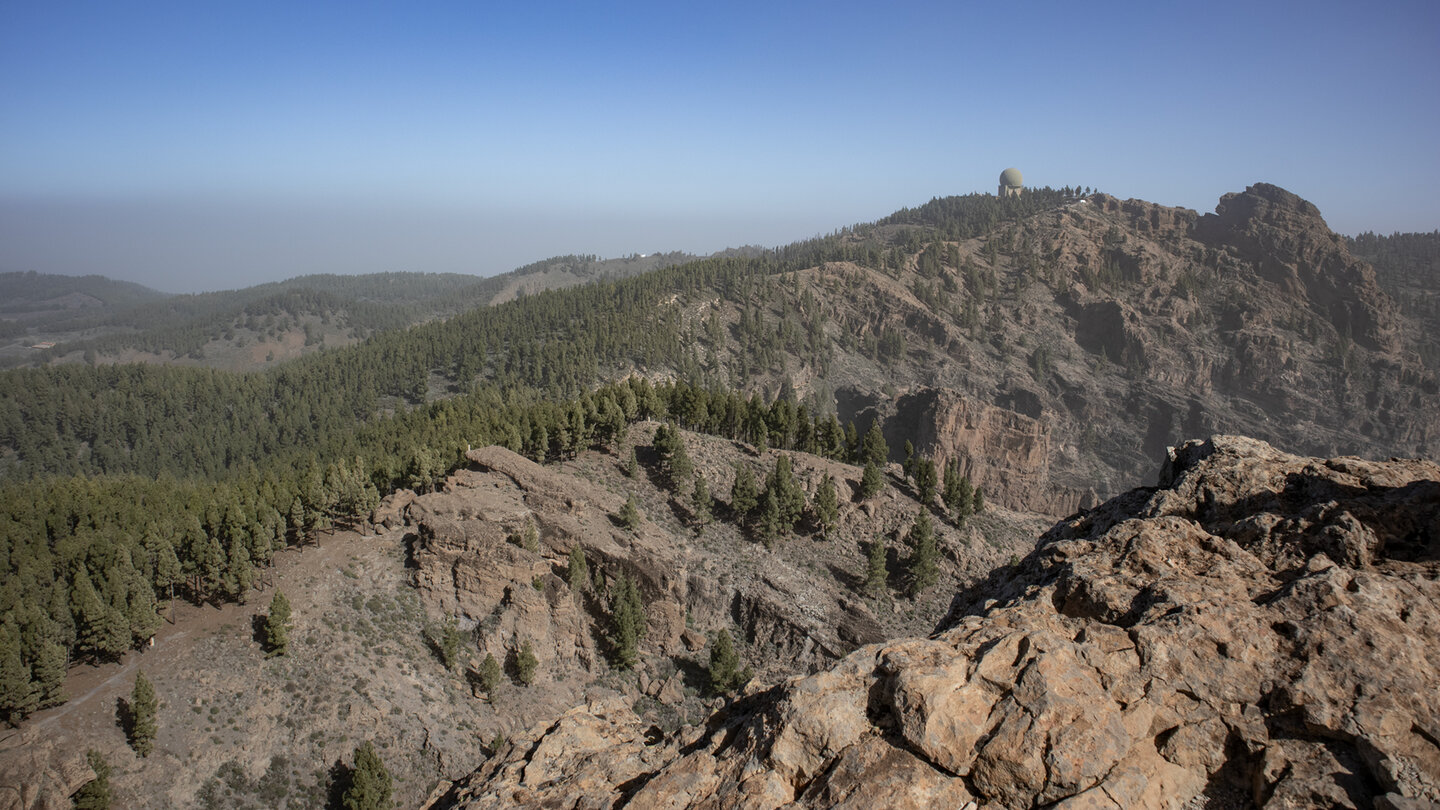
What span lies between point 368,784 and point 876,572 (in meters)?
39.9

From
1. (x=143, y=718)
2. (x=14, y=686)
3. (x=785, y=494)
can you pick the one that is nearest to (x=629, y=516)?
(x=785, y=494)

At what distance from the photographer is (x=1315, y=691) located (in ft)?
39.8

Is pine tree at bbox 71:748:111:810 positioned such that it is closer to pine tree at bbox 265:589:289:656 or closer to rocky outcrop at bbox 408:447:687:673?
pine tree at bbox 265:589:289:656

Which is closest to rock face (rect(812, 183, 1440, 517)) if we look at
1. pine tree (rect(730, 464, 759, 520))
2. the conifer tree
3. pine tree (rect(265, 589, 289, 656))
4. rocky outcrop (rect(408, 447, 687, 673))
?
pine tree (rect(730, 464, 759, 520))

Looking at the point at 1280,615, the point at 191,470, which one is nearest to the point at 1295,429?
the point at 1280,615

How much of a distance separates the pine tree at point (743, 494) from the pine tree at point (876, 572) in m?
11.4

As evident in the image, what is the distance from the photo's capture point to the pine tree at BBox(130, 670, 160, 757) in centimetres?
3409

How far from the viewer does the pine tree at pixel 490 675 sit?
144 ft

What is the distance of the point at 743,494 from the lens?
62219 millimetres

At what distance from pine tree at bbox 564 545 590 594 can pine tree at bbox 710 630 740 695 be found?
10894 millimetres

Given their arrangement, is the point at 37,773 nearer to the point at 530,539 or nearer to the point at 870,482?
the point at 530,539

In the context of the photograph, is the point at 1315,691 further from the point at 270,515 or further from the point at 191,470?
the point at 191,470

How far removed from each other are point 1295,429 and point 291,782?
20152 centimetres

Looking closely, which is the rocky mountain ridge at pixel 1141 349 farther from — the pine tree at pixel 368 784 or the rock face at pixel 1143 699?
the rock face at pixel 1143 699
